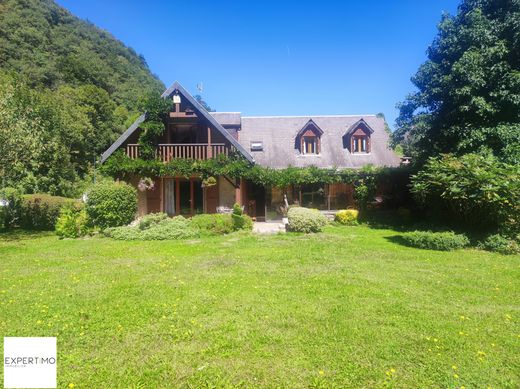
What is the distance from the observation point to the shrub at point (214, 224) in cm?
1327

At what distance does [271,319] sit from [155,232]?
9.00 metres

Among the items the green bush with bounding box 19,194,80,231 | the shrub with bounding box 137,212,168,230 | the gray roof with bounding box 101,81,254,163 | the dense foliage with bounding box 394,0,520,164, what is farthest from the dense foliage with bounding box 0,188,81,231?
the dense foliage with bounding box 394,0,520,164

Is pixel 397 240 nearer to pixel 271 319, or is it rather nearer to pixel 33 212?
pixel 271 319

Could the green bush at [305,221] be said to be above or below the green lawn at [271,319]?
above

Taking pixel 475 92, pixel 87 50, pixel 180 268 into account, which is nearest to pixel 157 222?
pixel 180 268

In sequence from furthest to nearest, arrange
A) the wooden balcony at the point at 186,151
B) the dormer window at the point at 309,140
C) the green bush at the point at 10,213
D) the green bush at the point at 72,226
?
the dormer window at the point at 309,140
the wooden balcony at the point at 186,151
the green bush at the point at 10,213
the green bush at the point at 72,226

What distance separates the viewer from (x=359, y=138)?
21.5 metres

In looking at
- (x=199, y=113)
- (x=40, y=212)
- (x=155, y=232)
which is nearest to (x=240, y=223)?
(x=155, y=232)

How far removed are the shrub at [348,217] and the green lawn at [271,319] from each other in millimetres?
8039

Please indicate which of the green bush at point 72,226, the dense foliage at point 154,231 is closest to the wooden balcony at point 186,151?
the dense foliage at point 154,231

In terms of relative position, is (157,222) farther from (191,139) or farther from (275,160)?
(275,160)

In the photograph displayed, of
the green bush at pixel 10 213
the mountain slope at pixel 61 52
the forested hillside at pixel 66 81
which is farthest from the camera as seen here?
the mountain slope at pixel 61 52

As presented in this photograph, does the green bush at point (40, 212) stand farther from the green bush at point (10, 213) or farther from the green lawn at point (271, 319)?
the green lawn at point (271, 319)

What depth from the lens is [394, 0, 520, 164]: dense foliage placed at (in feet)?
39.6
